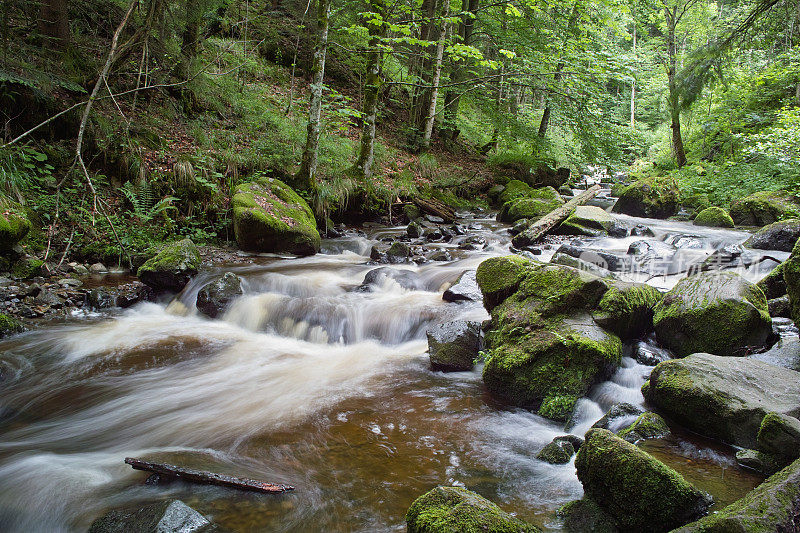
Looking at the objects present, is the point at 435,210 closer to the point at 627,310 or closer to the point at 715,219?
the point at 715,219

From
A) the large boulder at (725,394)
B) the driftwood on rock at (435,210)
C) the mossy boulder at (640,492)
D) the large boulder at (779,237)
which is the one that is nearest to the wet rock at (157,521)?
the mossy boulder at (640,492)

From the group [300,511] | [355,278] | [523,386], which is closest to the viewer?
[300,511]

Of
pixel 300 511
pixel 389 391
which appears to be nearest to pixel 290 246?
pixel 389 391

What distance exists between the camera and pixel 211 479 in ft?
10.0

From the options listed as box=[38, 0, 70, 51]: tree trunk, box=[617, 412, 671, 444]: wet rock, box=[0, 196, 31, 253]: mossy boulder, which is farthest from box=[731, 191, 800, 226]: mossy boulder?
box=[38, 0, 70, 51]: tree trunk

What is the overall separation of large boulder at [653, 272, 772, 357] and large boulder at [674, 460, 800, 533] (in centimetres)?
282

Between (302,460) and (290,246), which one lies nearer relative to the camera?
(302,460)

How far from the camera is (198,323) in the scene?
6.65m

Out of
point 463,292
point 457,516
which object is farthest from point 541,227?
point 457,516

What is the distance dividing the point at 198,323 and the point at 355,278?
2923 millimetres

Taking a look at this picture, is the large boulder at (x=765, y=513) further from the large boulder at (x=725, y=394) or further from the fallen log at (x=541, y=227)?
the fallen log at (x=541, y=227)

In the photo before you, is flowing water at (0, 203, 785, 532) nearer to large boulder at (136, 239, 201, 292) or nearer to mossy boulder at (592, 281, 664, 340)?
large boulder at (136, 239, 201, 292)

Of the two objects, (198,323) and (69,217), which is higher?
(69,217)

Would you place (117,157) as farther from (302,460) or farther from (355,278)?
(302,460)
